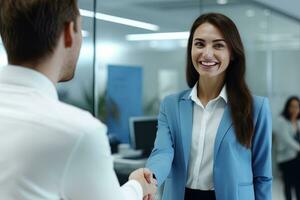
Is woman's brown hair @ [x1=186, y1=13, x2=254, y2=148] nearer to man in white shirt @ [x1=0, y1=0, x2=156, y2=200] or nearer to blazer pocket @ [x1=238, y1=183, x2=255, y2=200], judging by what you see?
blazer pocket @ [x1=238, y1=183, x2=255, y2=200]

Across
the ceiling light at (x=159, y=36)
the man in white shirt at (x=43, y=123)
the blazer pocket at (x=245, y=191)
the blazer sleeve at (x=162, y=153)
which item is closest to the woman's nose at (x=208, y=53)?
the blazer sleeve at (x=162, y=153)

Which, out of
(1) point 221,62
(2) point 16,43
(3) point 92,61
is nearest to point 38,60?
(2) point 16,43

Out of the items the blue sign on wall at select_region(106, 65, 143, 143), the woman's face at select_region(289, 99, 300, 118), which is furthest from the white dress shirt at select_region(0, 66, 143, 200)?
the woman's face at select_region(289, 99, 300, 118)

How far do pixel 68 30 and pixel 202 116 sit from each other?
3.69 ft

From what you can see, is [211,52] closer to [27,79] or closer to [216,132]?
[216,132]

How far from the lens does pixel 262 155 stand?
1854 millimetres

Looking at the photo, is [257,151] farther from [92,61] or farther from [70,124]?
[92,61]

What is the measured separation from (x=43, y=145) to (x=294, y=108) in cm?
525

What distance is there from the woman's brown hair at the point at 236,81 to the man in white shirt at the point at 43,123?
1023mm

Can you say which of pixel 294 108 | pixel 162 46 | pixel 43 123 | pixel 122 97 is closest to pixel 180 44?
pixel 162 46

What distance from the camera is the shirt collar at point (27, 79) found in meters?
0.82

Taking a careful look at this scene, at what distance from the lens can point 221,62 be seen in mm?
1874

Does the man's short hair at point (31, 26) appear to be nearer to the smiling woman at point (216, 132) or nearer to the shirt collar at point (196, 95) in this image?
the smiling woman at point (216, 132)

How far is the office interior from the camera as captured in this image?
3189mm
